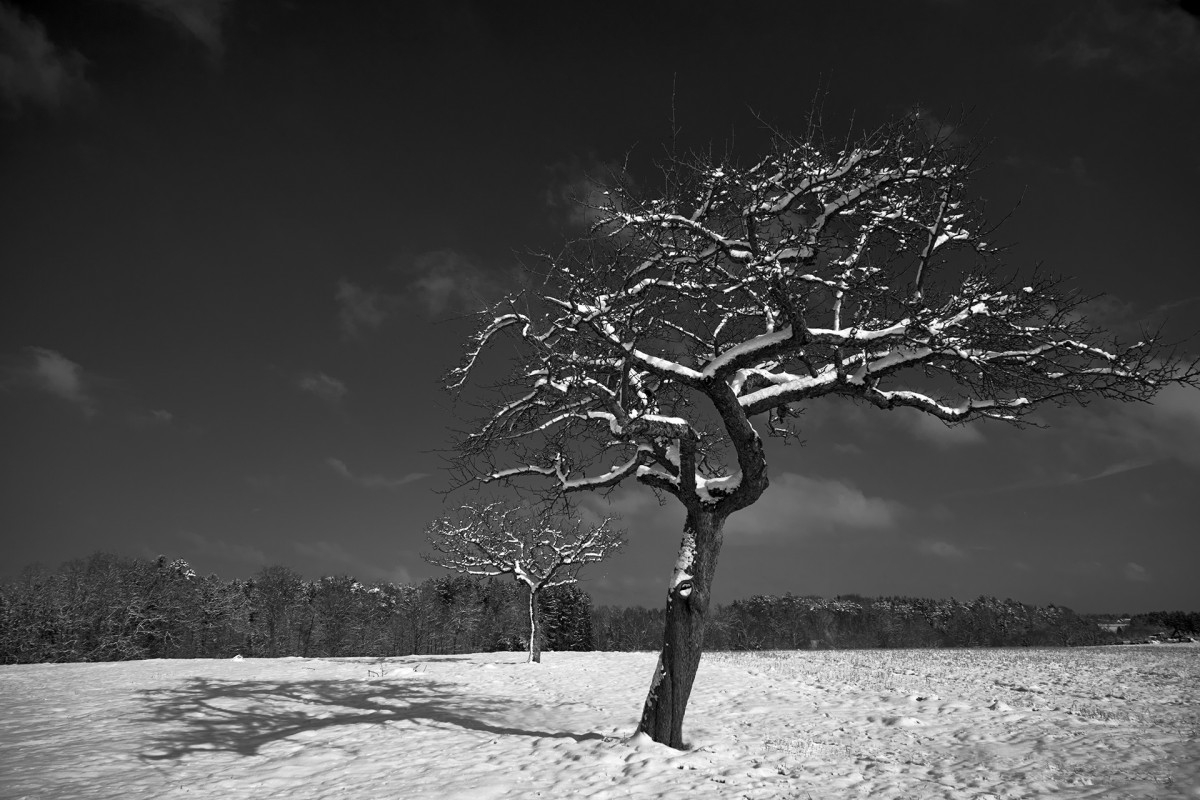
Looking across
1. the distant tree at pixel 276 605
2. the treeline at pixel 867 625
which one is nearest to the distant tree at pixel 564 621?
the treeline at pixel 867 625

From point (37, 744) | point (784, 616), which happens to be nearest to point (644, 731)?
point (37, 744)

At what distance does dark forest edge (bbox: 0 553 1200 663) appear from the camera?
52.4 metres

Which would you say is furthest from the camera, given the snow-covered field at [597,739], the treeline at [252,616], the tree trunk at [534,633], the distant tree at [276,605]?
the distant tree at [276,605]

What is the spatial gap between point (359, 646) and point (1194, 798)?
82.0 metres

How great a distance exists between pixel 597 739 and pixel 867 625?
11129 cm

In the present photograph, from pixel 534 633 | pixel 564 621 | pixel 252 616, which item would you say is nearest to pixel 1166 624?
pixel 564 621

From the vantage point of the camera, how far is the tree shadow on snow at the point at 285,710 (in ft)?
34.8

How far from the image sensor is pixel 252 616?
7406 centimetres

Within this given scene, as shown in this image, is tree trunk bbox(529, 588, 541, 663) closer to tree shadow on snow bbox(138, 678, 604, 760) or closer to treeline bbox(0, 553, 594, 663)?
tree shadow on snow bbox(138, 678, 604, 760)

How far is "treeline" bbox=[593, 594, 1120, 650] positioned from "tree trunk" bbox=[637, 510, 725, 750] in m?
90.1

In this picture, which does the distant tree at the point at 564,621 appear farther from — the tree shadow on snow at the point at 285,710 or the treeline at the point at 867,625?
the tree shadow on snow at the point at 285,710

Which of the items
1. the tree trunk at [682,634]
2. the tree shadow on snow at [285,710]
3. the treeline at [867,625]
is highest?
the tree trunk at [682,634]

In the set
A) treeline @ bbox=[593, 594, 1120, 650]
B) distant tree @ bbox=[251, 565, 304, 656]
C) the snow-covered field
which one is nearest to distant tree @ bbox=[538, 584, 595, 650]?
treeline @ bbox=[593, 594, 1120, 650]

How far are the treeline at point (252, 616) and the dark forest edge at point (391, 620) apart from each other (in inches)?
6.1
